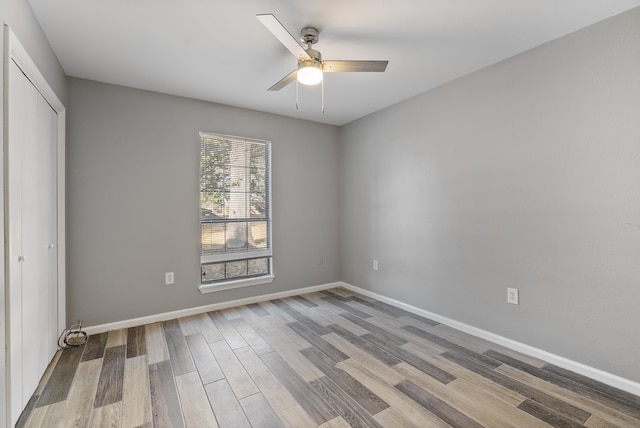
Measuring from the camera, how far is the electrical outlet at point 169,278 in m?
3.18

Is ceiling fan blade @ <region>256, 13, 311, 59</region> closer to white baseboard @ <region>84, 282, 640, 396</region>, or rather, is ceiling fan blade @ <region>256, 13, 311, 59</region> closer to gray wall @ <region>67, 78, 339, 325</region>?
gray wall @ <region>67, 78, 339, 325</region>

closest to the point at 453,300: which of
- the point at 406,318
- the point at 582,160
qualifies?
the point at 406,318

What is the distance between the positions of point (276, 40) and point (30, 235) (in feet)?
6.86

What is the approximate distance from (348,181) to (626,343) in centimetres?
314

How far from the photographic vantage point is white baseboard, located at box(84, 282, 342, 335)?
286 cm

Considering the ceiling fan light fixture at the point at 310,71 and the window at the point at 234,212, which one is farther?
the window at the point at 234,212

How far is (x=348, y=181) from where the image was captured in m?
4.31

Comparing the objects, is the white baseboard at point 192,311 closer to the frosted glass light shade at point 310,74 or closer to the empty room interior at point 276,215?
the empty room interior at point 276,215

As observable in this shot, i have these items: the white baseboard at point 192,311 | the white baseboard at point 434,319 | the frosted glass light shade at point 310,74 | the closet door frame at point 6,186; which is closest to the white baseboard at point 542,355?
the white baseboard at point 434,319

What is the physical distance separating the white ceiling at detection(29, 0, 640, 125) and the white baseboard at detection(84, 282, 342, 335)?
2345 mm

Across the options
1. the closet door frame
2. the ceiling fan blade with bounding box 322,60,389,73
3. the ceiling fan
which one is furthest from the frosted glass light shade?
the closet door frame

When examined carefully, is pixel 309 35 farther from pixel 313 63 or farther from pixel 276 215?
pixel 276 215

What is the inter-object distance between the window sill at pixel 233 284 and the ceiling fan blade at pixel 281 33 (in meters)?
2.62

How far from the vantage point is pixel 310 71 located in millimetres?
1949
